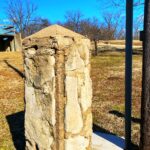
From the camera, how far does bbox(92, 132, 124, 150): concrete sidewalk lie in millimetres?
4094

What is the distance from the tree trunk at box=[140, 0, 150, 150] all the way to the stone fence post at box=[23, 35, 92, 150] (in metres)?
0.61

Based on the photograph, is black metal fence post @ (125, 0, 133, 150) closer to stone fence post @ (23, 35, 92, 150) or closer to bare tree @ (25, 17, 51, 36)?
stone fence post @ (23, 35, 92, 150)

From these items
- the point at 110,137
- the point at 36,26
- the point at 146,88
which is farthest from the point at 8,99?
the point at 36,26

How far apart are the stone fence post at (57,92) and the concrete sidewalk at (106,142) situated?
0.59 m

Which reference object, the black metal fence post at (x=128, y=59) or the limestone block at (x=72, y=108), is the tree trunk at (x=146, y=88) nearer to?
the black metal fence post at (x=128, y=59)

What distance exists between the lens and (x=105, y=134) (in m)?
4.61

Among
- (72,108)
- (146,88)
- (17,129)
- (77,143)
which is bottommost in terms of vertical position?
(17,129)

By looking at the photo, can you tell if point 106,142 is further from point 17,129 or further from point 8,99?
point 8,99

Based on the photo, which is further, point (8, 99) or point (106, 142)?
point (8, 99)

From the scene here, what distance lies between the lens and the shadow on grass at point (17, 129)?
455 cm

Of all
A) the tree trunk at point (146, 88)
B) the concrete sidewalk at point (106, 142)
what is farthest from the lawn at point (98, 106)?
the tree trunk at point (146, 88)

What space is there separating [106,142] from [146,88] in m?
1.18

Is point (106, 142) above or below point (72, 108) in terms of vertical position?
below

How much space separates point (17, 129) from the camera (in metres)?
5.22
